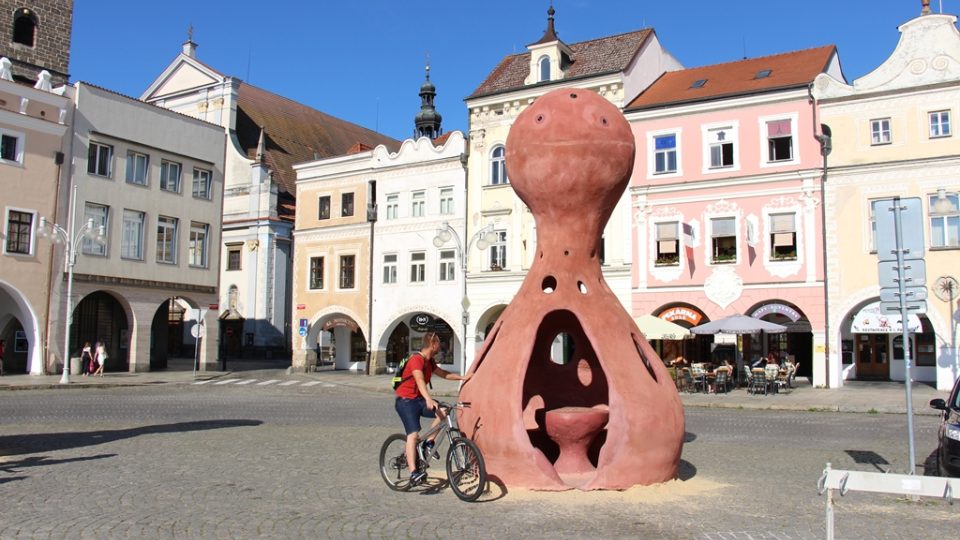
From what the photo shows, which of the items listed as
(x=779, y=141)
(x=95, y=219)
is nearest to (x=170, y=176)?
(x=95, y=219)

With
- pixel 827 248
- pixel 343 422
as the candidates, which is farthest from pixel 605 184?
pixel 827 248

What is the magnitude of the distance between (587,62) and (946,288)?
16846 mm

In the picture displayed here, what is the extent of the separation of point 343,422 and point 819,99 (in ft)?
69.6

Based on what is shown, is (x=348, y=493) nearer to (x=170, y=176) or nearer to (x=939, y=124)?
(x=939, y=124)

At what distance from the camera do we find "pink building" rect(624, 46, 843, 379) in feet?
97.1

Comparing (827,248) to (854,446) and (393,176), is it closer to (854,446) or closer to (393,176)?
(854,446)

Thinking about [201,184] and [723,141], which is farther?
[201,184]

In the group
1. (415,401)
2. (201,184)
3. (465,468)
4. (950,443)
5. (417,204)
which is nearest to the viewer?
(465,468)

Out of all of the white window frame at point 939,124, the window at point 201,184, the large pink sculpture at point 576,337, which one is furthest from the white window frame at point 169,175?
the large pink sculpture at point 576,337

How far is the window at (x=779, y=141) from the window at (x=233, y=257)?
110ft

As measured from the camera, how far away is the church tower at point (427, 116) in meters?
60.0

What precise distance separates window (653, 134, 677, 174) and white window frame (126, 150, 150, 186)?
22570 mm

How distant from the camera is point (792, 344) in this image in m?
32.0

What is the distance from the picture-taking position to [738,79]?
32.6 meters
